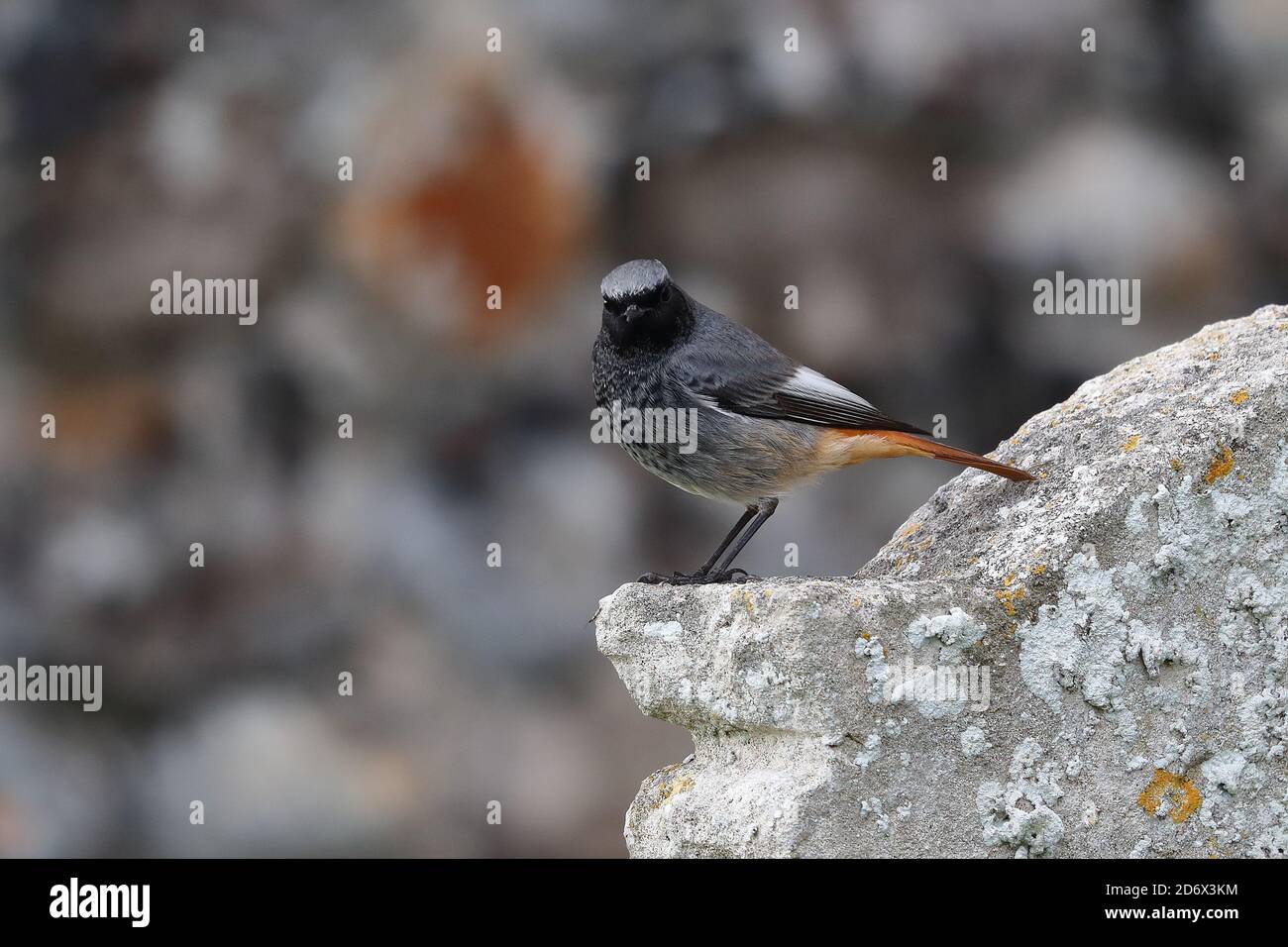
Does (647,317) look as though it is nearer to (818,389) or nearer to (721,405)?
(721,405)

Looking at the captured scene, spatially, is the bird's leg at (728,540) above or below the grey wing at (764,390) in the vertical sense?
below

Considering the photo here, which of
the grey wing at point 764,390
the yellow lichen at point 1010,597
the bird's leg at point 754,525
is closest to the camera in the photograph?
the yellow lichen at point 1010,597

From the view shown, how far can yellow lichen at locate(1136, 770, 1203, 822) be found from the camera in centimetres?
361

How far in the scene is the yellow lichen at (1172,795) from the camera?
3.61 metres

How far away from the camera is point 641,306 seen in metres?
4.69

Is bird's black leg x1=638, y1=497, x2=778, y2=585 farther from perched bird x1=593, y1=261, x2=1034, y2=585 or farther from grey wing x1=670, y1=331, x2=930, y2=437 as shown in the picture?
grey wing x1=670, y1=331, x2=930, y2=437

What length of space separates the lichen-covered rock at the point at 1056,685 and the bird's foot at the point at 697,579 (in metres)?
0.53

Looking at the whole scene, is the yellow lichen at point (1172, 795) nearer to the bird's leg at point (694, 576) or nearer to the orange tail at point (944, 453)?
the orange tail at point (944, 453)

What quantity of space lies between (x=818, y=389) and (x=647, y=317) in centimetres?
65

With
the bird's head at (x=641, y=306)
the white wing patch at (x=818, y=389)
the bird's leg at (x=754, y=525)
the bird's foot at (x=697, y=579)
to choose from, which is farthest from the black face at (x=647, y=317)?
the bird's foot at (x=697, y=579)

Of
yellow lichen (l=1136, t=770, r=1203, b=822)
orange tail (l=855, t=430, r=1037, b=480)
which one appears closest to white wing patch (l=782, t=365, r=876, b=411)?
orange tail (l=855, t=430, r=1037, b=480)

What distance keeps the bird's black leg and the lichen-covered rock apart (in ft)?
2.02

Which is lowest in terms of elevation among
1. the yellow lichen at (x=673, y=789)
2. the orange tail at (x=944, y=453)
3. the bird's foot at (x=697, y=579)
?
the yellow lichen at (x=673, y=789)

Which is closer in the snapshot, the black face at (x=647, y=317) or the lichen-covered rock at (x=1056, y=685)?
the lichen-covered rock at (x=1056, y=685)
